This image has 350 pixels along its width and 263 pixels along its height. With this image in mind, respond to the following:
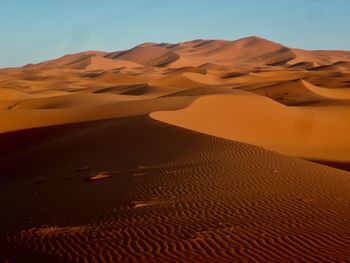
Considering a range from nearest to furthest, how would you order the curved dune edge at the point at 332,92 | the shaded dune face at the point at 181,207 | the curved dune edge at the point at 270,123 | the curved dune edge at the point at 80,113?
the shaded dune face at the point at 181,207 < the curved dune edge at the point at 270,123 < the curved dune edge at the point at 80,113 < the curved dune edge at the point at 332,92

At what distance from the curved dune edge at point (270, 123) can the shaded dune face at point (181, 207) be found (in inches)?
238

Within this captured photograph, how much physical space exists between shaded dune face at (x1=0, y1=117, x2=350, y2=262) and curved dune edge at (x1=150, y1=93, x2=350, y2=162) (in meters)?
6.04

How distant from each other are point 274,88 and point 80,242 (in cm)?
3787

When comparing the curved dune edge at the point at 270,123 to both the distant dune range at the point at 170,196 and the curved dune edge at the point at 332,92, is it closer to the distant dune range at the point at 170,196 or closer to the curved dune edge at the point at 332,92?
the distant dune range at the point at 170,196

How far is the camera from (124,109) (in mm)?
24938

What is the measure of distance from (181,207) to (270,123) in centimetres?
1579

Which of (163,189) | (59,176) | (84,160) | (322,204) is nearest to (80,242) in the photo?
(163,189)

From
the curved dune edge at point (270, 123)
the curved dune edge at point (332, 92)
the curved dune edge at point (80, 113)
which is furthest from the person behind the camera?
the curved dune edge at point (332, 92)

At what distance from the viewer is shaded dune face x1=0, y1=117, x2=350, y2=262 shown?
582 centimetres

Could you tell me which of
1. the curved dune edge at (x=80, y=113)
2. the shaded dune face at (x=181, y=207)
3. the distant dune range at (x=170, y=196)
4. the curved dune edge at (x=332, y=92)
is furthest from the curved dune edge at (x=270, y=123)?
the curved dune edge at (x=332, y=92)

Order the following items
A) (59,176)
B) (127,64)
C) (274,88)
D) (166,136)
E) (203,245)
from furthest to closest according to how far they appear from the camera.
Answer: (127,64) → (274,88) → (166,136) → (59,176) → (203,245)

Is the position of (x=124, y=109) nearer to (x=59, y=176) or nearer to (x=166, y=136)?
(x=166, y=136)

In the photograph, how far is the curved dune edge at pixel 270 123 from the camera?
18.9m

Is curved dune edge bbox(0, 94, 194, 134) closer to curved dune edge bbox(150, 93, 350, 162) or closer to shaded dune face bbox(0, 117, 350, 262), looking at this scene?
curved dune edge bbox(150, 93, 350, 162)
